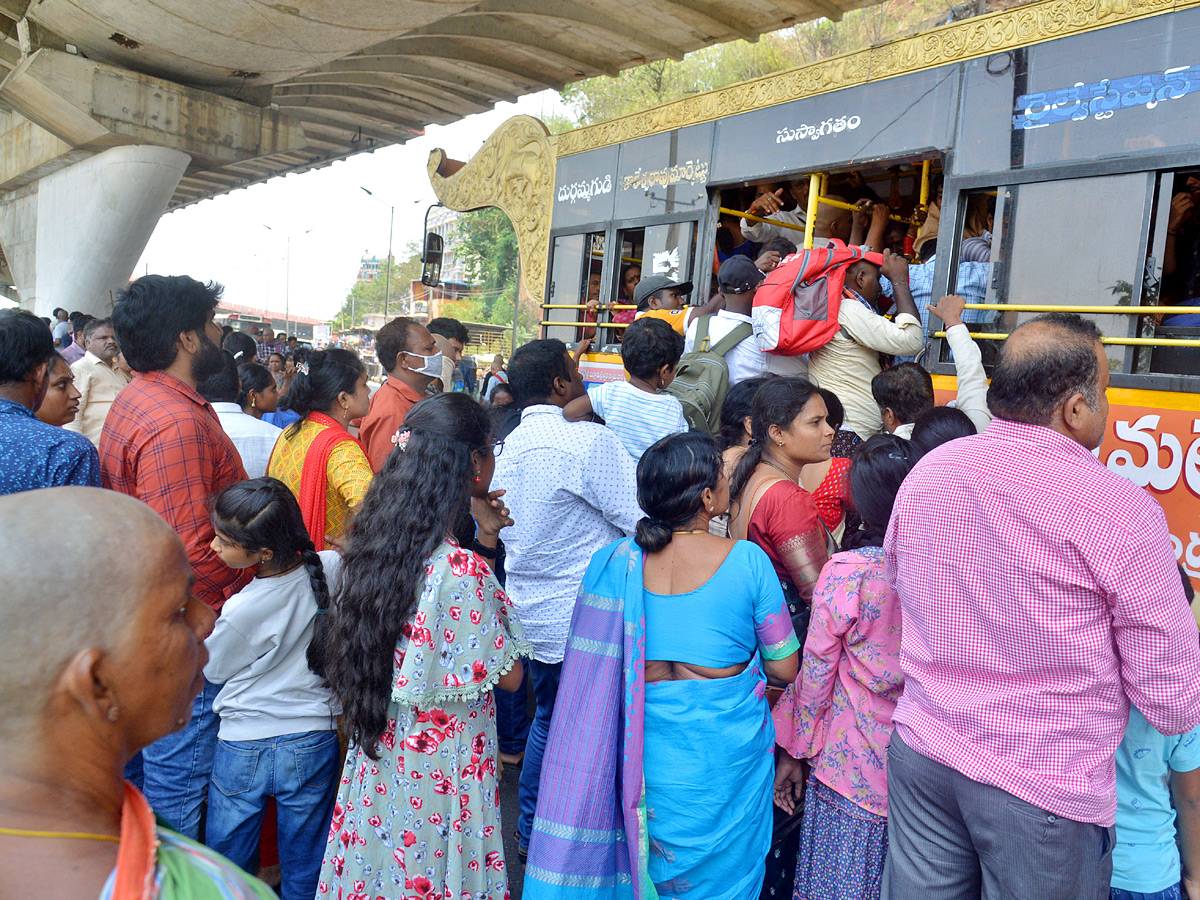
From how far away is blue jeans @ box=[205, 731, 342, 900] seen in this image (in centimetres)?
219

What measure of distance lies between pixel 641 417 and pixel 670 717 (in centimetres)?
162

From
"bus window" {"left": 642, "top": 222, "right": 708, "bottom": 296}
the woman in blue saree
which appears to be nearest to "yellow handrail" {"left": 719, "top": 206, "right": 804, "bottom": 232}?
"bus window" {"left": 642, "top": 222, "right": 708, "bottom": 296}

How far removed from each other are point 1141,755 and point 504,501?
1.98 m

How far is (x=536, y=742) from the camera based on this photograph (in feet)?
9.53

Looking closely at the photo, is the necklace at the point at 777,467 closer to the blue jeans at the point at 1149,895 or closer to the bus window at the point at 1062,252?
the blue jeans at the point at 1149,895

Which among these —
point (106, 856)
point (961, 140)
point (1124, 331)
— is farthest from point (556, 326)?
point (106, 856)

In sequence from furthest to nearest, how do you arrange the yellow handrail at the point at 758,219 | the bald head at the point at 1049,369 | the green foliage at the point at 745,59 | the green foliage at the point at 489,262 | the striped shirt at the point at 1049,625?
the green foliage at the point at 489,262, the green foliage at the point at 745,59, the yellow handrail at the point at 758,219, the bald head at the point at 1049,369, the striped shirt at the point at 1049,625

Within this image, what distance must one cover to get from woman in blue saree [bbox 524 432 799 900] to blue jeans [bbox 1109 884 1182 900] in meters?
0.78

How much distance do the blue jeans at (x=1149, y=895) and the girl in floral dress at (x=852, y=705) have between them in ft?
1.63

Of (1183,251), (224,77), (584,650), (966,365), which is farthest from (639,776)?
(224,77)

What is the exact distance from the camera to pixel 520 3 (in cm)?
1032

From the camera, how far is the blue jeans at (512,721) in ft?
11.8

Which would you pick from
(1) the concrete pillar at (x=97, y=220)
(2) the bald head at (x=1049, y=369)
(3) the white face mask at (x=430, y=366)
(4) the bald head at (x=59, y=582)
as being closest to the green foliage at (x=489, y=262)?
(1) the concrete pillar at (x=97, y=220)

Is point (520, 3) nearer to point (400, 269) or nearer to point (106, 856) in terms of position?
point (106, 856)
